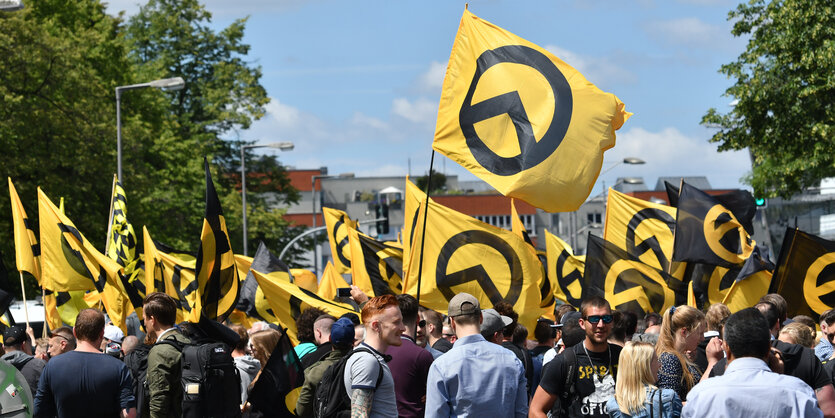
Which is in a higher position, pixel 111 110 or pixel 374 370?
pixel 111 110

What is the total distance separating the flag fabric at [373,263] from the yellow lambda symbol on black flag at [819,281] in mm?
4904

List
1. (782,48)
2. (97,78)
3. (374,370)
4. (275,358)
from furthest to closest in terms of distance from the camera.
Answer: (97,78) < (782,48) < (275,358) < (374,370)

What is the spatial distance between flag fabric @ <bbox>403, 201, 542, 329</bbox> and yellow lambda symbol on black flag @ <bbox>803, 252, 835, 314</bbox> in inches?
103

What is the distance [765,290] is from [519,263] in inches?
135

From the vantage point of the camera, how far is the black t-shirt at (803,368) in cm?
615

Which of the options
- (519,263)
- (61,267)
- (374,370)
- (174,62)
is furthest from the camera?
(174,62)

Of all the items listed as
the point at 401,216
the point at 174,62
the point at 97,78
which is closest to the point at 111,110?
the point at 97,78

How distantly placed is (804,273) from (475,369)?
5.88m

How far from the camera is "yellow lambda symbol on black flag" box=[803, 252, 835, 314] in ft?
34.7

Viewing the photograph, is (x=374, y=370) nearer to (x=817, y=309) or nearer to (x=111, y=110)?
(x=817, y=309)

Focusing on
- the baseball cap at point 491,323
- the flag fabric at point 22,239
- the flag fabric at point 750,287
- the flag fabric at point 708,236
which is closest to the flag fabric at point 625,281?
the flag fabric at point 708,236

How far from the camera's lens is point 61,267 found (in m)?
13.1

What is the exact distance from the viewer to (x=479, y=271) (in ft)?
34.6

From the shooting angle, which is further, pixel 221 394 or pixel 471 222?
pixel 471 222
